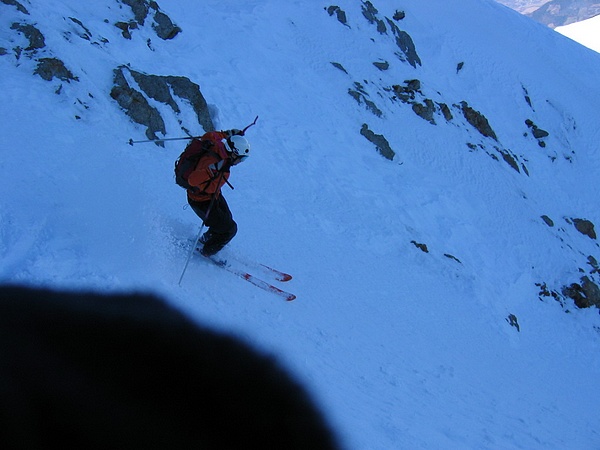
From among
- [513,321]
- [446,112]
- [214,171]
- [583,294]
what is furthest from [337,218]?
[446,112]

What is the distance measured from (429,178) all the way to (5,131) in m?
13.7

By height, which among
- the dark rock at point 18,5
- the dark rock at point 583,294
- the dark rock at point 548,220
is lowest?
the dark rock at point 583,294

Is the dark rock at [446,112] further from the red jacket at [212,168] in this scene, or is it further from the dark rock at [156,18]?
the red jacket at [212,168]

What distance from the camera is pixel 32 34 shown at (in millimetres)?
9742

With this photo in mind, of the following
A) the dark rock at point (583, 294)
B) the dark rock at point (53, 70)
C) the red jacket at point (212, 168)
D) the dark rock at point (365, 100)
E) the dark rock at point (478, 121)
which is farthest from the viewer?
the dark rock at point (478, 121)

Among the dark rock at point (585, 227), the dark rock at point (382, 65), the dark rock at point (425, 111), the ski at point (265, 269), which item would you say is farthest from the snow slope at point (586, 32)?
the ski at point (265, 269)

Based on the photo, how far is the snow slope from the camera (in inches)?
2600

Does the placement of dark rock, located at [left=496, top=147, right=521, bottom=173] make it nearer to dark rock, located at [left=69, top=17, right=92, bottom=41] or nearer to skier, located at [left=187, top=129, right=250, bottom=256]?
dark rock, located at [left=69, top=17, right=92, bottom=41]

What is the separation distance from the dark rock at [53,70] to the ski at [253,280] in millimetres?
5052

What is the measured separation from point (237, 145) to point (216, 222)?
53.4 inches

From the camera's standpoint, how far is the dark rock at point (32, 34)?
9.59 metres

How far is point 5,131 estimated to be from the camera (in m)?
7.46

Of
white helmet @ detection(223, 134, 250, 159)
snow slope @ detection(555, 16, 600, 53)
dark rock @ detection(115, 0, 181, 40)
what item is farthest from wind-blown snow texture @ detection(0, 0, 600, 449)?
snow slope @ detection(555, 16, 600, 53)

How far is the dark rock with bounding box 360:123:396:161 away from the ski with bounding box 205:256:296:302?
10347mm
